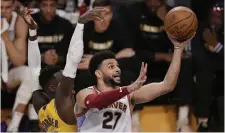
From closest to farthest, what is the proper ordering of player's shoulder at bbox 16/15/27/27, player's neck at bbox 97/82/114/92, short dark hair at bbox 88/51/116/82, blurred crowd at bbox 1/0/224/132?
player's neck at bbox 97/82/114/92, short dark hair at bbox 88/51/116/82, blurred crowd at bbox 1/0/224/132, player's shoulder at bbox 16/15/27/27

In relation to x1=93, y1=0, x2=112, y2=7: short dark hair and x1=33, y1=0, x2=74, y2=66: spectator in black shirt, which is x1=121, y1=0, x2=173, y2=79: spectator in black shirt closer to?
x1=93, y1=0, x2=112, y2=7: short dark hair

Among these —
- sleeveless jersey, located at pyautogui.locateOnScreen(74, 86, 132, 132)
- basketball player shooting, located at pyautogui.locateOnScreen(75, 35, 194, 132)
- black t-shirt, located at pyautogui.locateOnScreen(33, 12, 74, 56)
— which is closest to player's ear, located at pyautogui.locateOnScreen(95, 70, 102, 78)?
basketball player shooting, located at pyautogui.locateOnScreen(75, 35, 194, 132)

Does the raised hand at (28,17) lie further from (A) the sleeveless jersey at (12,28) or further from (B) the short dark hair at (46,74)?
(A) the sleeveless jersey at (12,28)

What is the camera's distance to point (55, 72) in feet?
15.4

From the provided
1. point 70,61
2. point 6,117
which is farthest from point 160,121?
point 70,61

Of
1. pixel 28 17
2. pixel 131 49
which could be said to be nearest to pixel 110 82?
pixel 28 17

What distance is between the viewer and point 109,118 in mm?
4398

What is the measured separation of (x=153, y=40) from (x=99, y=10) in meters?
2.94

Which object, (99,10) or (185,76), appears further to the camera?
(185,76)

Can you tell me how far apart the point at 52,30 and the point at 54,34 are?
55 millimetres

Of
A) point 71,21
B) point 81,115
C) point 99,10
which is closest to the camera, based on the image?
point 99,10

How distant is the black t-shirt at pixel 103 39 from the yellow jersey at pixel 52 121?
2.10 meters

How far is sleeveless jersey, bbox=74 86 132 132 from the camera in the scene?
14.4 ft

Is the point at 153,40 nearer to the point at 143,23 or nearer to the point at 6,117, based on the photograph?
the point at 143,23
